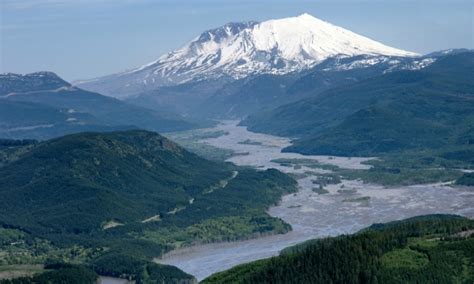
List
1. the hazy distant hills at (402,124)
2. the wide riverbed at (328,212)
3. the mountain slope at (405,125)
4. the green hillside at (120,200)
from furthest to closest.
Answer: the hazy distant hills at (402,124), the mountain slope at (405,125), the green hillside at (120,200), the wide riverbed at (328,212)

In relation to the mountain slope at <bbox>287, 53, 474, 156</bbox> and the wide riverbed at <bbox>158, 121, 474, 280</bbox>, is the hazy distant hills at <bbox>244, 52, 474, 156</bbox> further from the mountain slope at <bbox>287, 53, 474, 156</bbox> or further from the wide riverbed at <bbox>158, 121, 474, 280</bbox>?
the wide riverbed at <bbox>158, 121, 474, 280</bbox>

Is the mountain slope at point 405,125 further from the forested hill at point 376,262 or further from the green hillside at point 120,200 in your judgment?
the forested hill at point 376,262

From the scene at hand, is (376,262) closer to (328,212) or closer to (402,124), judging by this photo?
(328,212)

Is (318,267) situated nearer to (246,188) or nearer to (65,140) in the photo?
(246,188)

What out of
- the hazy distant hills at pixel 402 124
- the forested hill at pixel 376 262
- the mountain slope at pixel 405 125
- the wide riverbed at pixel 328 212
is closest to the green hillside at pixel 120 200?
the wide riverbed at pixel 328 212

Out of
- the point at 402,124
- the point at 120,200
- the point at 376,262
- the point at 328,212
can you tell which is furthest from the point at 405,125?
the point at 376,262

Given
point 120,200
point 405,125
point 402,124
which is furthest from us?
point 402,124
